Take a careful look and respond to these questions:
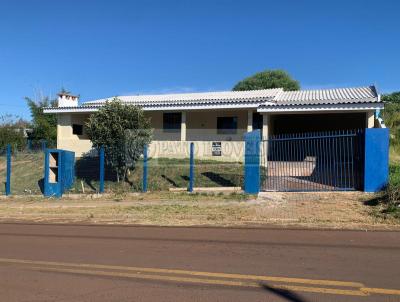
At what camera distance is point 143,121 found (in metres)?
17.2

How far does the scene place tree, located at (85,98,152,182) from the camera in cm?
1672

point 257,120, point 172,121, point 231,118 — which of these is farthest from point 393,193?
point 172,121

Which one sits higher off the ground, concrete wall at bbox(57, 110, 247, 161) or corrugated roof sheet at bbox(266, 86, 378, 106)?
corrugated roof sheet at bbox(266, 86, 378, 106)

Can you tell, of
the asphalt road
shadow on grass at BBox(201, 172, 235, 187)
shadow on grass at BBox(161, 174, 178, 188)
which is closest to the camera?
the asphalt road

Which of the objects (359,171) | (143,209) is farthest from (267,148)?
(143,209)

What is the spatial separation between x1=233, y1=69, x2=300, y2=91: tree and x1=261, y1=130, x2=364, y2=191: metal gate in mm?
27011

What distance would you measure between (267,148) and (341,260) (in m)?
11.5

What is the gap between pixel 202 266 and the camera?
627 cm

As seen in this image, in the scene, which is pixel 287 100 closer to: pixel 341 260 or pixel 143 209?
pixel 143 209

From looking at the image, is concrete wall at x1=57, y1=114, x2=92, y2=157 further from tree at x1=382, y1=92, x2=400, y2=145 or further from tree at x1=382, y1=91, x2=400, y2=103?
tree at x1=382, y1=91, x2=400, y2=103

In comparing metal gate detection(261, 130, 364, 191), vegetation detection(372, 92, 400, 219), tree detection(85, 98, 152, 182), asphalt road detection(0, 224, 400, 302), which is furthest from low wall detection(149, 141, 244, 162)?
asphalt road detection(0, 224, 400, 302)

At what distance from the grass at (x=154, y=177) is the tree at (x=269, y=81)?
984 inches

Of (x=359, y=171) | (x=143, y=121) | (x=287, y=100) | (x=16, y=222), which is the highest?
(x=287, y=100)

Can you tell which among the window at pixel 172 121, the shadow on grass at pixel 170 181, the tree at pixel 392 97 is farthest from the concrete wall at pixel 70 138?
the tree at pixel 392 97
